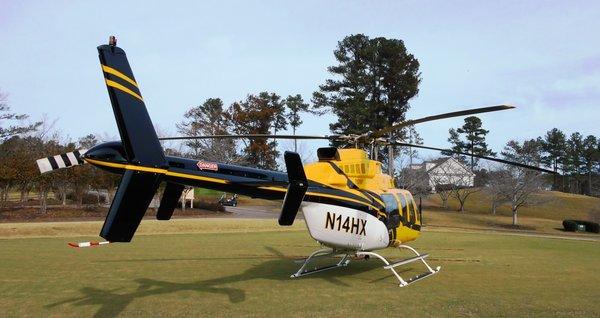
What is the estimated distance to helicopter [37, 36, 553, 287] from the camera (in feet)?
21.8

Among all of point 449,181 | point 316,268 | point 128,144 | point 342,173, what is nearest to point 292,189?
point 342,173

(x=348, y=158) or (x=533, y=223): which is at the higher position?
(x=348, y=158)

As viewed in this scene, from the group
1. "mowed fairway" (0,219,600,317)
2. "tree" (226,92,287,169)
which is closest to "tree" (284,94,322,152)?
"tree" (226,92,287,169)

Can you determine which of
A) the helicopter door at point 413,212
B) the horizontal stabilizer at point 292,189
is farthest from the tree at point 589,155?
the horizontal stabilizer at point 292,189

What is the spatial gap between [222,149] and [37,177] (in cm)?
2309

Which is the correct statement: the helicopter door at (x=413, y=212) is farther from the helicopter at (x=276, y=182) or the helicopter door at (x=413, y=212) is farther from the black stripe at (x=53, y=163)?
the black stripe at (x=53, y=163)

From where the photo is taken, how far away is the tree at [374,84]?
52844 millimetres

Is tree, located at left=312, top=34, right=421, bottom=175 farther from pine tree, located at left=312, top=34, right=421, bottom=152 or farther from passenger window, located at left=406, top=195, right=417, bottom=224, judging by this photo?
passenger window, located at left=406, top=195, right=417, bottom=224

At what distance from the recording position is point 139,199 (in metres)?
6.79

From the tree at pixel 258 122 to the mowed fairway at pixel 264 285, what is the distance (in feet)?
178

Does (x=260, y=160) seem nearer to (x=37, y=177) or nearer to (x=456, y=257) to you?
(x=37, y=177)

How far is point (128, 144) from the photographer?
6.70 m

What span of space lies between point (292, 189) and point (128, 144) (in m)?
3.21

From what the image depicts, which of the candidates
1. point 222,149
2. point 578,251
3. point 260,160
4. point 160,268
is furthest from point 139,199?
point 260,160
